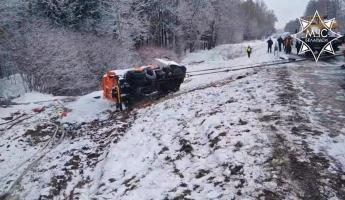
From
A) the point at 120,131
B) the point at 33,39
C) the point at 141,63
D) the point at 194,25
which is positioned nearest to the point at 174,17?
the point at 194,25

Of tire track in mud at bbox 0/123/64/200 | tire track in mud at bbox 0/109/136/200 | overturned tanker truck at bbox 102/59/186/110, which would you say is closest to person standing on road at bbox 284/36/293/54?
overturned tanker truck at bbox 102/59/186/110

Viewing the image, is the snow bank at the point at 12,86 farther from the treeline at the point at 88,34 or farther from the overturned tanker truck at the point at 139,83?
the overturned tanker truck at the point at 139,83

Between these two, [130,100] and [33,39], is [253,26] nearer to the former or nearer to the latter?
[33,39]

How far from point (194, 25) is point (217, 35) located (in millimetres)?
10889

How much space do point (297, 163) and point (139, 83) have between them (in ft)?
32.1

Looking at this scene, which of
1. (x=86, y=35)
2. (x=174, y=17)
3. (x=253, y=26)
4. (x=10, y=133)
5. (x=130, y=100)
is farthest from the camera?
(x=253, y=26)

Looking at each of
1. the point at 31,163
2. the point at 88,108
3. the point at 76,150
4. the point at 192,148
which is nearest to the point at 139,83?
the point at 88,108

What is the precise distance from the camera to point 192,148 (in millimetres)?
10031

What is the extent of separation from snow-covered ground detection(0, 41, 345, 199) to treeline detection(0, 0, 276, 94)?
51.2 feet

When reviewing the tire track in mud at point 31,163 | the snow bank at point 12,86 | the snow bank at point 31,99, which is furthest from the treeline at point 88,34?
the tire track in mud at point 31,163

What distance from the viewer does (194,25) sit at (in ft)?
172

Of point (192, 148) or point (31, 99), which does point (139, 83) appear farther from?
point (31, 99)

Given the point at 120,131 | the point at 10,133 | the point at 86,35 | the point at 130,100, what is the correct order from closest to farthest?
the point at 120,131 < the point at 10,133 < the point at 130,100 < the point at 86,35

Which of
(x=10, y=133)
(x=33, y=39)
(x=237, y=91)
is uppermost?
(x=33, y=39)
